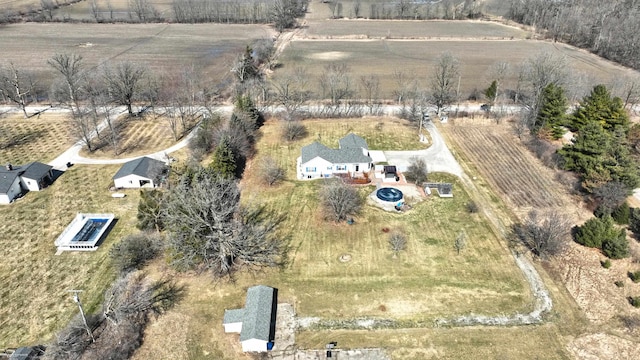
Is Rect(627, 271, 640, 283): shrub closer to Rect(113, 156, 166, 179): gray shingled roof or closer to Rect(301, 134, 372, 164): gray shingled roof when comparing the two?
Rect(301, 134, 372, 164): gray shingled roof

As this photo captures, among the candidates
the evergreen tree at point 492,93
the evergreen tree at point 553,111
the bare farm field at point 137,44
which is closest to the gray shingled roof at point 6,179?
the bare farm field at point 137,44

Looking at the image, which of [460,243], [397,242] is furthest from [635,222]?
[397,242]

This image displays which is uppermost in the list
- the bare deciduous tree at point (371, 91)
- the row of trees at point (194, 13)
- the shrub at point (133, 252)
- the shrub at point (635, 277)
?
the row of trees at point (194, 13)

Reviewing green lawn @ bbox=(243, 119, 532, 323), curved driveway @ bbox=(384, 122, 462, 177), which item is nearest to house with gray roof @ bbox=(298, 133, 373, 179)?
green lawn @ bbox=(243, 119, 532, 323)

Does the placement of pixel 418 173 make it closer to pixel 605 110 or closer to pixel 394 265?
pixel 394 265

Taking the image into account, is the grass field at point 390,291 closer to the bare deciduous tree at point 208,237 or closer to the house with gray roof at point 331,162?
the bare deciduous tree at point 208,237
